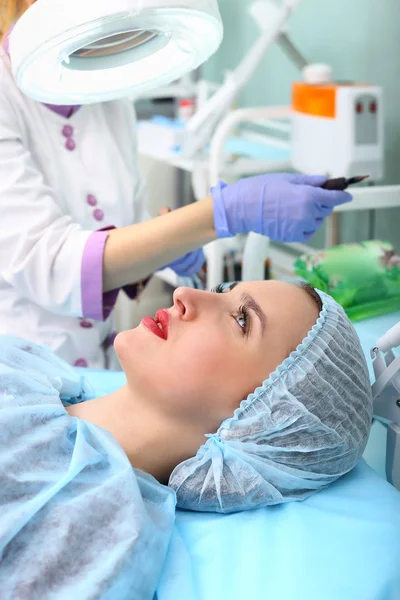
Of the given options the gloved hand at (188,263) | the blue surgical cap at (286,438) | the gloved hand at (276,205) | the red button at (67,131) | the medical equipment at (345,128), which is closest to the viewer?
the blue surgical cap at (286,438)

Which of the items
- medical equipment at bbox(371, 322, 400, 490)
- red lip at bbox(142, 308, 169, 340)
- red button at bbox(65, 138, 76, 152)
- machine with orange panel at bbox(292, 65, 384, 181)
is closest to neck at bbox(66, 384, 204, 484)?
red lip at bbox(142, 308, 169, 340)

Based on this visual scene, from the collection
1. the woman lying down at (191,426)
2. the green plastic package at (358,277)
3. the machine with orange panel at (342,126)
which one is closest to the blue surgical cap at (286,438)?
the woman lying down at (191,426)

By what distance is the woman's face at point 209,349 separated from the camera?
108 centimetres

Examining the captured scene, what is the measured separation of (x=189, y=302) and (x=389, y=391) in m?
0.37

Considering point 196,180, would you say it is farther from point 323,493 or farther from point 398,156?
point 323,493

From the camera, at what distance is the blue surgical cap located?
1.05m

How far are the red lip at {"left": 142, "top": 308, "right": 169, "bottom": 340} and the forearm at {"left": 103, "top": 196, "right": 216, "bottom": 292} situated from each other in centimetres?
25

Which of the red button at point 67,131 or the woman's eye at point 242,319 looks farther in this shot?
the red button at point 67,131

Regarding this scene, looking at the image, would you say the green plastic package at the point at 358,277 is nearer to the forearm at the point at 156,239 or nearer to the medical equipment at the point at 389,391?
the forearm at the point at 156,239

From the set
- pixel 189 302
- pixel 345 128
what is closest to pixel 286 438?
pixel 189 302

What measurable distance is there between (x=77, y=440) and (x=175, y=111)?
9.90 ft

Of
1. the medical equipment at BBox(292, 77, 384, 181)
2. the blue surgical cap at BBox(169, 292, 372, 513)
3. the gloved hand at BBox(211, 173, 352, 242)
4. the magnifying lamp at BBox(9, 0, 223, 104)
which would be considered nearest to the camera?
the magnifying lamp at BBox(9, 0, 223, 104)

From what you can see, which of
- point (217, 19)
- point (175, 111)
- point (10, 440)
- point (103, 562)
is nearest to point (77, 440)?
point (10, 440)

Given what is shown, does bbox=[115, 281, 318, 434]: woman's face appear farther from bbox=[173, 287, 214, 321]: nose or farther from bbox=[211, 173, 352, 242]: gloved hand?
bbox=[211, 173, 352, 242]: gloved hand
